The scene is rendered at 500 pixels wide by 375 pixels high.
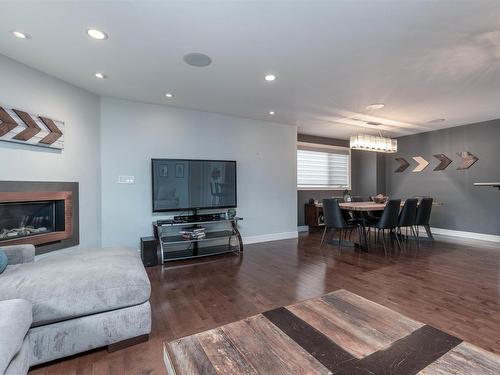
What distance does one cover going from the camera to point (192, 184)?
404 centimetres

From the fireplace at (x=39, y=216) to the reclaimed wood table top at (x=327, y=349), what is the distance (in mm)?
2659

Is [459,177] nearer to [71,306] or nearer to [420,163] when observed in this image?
[420,163]

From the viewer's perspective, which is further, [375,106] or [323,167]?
[323,167]

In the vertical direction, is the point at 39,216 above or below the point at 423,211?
above

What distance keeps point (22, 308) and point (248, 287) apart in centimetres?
196

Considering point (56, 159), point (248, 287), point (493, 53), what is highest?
point (493, 53)

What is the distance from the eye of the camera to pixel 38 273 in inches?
68.3

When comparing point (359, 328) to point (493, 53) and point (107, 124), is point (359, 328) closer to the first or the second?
point (493, 53)

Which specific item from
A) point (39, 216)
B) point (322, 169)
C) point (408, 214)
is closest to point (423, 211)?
point (408, 214)

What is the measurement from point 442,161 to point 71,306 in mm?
7198

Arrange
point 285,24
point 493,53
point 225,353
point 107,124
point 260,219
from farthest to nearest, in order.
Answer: point 260,219
point 107,124
point 493,53
point 285,24
point 225,353

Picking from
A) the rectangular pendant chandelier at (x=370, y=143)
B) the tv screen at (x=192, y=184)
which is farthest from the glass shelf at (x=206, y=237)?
the rectangular pendant chandelier at (x=370, y=143)

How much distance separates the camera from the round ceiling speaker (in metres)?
2.56

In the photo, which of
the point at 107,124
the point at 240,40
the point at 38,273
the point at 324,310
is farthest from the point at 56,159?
the point at 324,310
